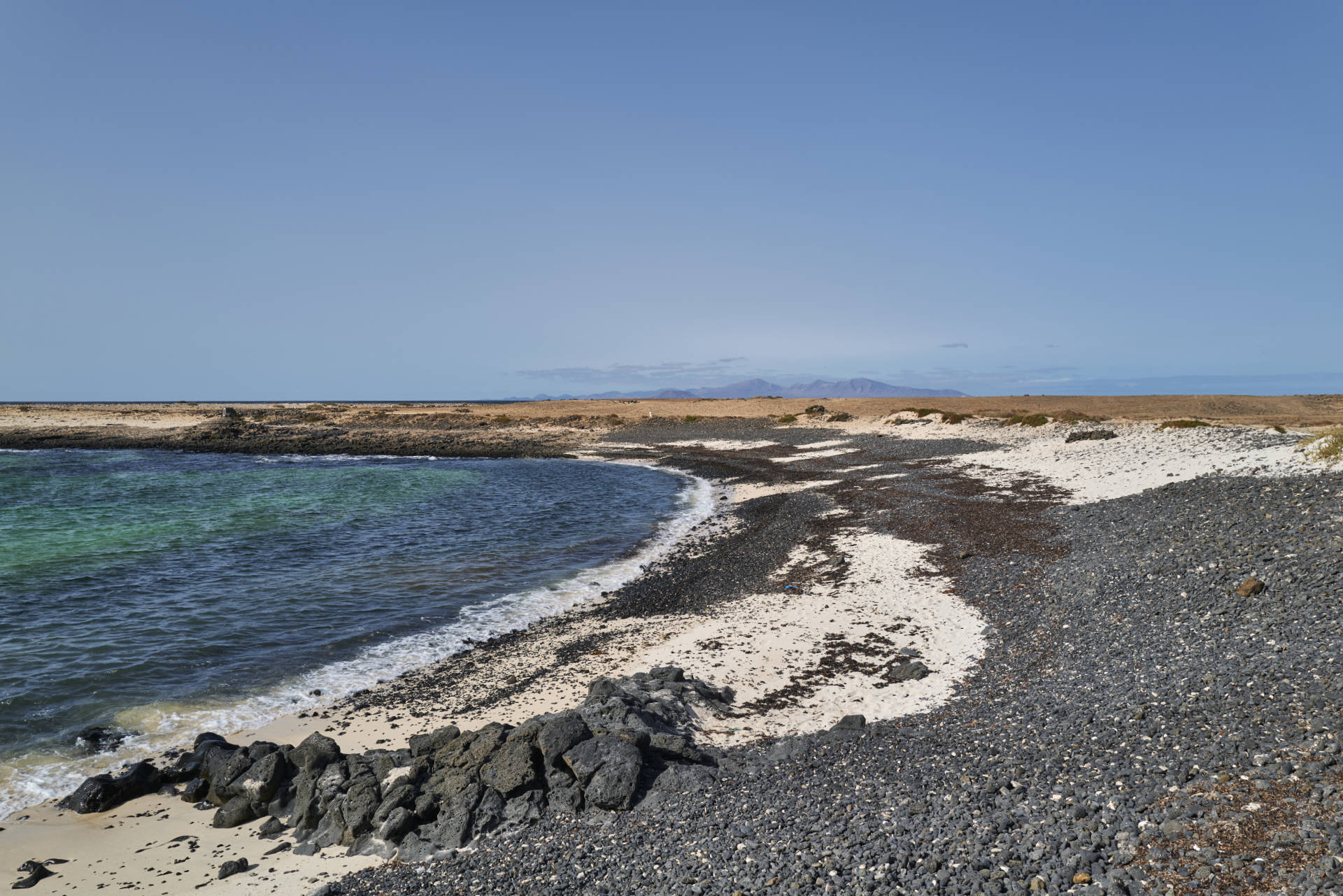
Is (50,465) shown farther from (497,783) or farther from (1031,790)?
(1031,790)

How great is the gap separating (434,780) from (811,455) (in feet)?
138

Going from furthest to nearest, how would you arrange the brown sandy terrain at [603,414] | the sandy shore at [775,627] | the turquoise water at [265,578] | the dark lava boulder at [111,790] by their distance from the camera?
the brown sandy terrain at [603,414] < the turquoise water at [265,578] < the dark lava boulder at [111,790] < the sandy shore at [775,627]

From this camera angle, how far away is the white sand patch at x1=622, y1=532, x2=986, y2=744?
1123 centimetres

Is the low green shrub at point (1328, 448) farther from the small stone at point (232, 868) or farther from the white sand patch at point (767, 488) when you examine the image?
the small stone at point (232, 868)

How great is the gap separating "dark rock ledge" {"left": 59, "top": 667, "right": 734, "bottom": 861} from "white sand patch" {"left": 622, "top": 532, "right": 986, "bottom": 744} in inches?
65.7

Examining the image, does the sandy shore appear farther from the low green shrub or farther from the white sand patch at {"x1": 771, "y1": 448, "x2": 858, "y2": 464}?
the white sand patch at {"x1": 771, "y1": 448, "x2": 858, "y2": 464}

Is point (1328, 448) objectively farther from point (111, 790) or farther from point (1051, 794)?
point (111, 790)

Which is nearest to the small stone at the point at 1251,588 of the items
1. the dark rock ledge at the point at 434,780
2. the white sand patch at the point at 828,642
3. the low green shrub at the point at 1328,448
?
the white sand patch at the point at 828,642

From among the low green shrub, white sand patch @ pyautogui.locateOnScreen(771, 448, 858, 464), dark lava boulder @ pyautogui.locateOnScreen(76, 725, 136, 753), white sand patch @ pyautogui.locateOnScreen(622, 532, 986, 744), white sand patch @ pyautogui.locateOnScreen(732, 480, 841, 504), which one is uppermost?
the low green shrub

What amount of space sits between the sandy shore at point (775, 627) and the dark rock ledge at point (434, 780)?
34cm

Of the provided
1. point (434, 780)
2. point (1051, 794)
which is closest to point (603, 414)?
point (434, 780)

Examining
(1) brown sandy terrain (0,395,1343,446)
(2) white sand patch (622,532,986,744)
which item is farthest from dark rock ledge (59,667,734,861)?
(1) brown sandy terrain (0,395,1343,446)

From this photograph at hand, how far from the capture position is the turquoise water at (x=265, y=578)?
1390cm

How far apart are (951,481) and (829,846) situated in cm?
2834
